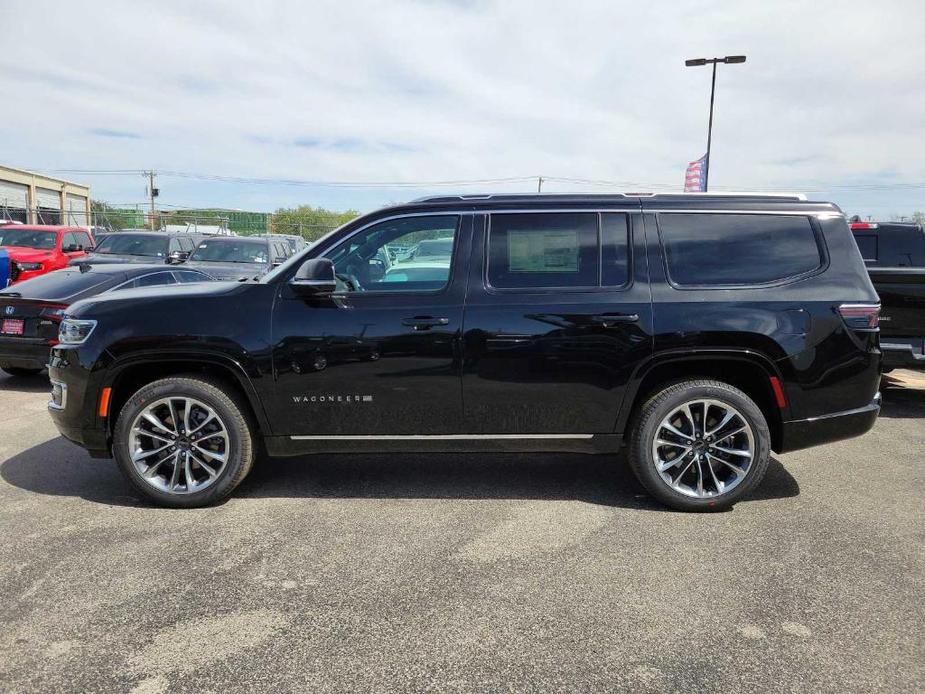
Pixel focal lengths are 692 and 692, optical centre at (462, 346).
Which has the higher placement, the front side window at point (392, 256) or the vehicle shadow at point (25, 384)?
the front side window at point (392, 256)

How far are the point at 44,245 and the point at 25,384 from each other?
7.70 meters

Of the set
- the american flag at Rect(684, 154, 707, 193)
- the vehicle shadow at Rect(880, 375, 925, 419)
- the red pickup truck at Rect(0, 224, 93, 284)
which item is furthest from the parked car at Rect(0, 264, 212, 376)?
the american flag at Rect(684, 154, 707, 193)

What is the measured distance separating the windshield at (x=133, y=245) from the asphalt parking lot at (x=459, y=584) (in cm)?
949

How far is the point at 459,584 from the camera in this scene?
330cm

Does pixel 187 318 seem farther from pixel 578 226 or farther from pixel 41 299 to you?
pixel 41 299

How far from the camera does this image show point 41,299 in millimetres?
7402

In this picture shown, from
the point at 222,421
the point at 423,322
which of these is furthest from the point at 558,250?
the point at 222,421

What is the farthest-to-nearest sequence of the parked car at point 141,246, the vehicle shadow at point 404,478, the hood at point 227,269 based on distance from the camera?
the parked car at point 141,246 < the hood at point 227,269 < the vehicle shadow at point 404,478

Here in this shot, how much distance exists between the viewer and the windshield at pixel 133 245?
1349 cm

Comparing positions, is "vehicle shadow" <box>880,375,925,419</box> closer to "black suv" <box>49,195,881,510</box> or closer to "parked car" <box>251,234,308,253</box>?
"black suv" <box>49,195,881,510</box>

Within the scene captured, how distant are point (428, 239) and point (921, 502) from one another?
354 centimetres

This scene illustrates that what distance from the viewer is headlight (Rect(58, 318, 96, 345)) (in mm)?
4277

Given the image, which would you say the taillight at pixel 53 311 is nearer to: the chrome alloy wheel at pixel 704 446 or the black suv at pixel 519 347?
the black suv at pixel 519 347

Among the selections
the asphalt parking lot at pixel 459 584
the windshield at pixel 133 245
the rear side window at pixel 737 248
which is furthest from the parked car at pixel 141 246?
the rear side window at pixel 737 248
